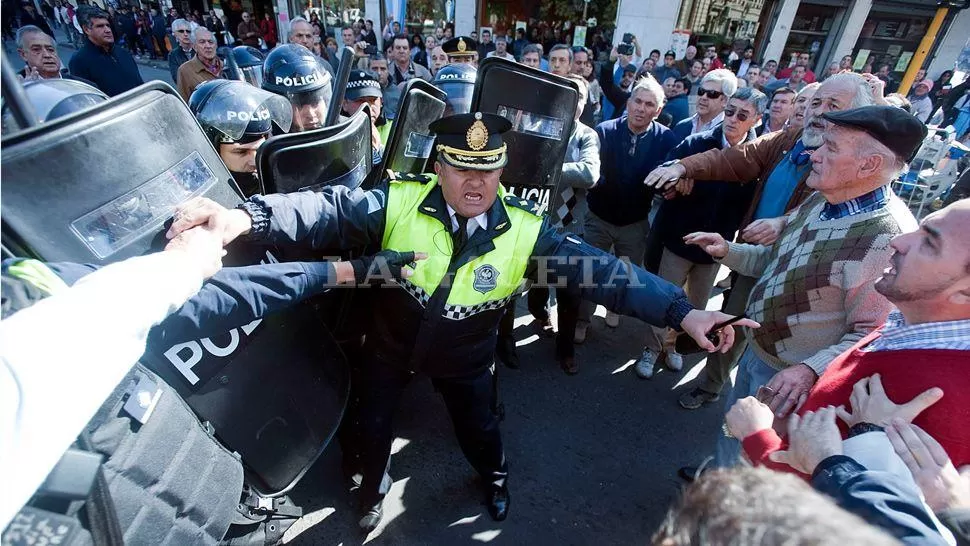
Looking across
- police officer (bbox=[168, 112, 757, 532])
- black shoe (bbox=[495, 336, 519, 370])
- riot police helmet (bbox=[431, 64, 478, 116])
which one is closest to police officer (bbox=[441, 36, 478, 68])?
riot police helmet (bbox=[431, 64, 478, 116])

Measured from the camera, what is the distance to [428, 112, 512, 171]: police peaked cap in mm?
1863

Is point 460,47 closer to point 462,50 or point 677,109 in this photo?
point 462,50

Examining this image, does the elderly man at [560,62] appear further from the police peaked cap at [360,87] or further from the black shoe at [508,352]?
the black shoe at [508,352]

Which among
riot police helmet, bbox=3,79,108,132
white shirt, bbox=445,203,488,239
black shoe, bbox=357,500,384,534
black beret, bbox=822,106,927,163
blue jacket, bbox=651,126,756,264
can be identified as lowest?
black shoe, bbox=357,500,384,534

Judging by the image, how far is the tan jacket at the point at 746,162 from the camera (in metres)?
2.86

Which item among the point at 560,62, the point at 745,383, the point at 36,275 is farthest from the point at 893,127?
the point at 560,62

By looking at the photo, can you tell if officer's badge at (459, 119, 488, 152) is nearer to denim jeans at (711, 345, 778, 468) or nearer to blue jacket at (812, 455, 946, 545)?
blue jacket at (812, 455, 946, 545)

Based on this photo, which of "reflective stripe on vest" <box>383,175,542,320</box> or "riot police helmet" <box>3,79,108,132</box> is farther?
"reflective stripe on vest" <box>383,175,542,320</box>

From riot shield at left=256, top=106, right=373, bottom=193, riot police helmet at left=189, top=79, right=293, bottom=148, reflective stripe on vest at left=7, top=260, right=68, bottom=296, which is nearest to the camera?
reflective stripe on vest at left=7, top=260, right=68, bottom=296

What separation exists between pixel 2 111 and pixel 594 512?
9.41 feet

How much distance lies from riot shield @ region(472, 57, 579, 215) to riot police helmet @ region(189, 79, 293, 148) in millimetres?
1142

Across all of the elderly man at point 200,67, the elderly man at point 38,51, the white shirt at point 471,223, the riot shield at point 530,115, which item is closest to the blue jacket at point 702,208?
the riot shield at point 530,115

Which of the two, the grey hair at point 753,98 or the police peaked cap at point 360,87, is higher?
the grey hair at point 753,98

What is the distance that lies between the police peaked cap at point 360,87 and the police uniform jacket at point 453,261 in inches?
56.6
